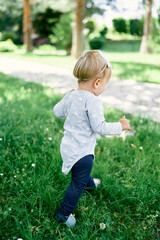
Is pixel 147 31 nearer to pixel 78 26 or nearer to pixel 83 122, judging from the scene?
pixel 78 26

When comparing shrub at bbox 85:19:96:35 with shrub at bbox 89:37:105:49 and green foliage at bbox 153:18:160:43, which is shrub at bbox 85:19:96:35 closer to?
shrub at bbox 89:37:105:49

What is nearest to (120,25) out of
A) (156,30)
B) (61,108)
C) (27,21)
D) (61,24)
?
(156,30)

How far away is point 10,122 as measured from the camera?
2.97m

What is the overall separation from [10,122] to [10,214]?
1.42m

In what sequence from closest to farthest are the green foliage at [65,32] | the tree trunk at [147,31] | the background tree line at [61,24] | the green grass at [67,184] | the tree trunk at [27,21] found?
the green grass at [67,184]
the background tree line at [61,24]
the tree trunk at [147,31]
the green foliage at [65,32]
the tree trunk at [27,21]

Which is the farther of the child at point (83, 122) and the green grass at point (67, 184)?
the green grass at point (67, 184)

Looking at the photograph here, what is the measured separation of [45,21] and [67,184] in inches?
1006

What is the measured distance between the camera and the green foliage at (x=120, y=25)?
2788 cm

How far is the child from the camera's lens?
157 cm

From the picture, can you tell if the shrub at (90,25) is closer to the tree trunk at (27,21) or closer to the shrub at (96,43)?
the shrub at (96,43)

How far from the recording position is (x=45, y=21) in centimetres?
2464

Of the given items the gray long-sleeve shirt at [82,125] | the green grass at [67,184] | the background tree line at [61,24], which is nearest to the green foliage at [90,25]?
the background tree line at [61,24]

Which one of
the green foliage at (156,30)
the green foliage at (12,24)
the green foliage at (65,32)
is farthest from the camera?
the green foliage at (12,24)

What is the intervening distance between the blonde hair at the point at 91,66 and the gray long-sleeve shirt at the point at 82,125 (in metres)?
0.12
